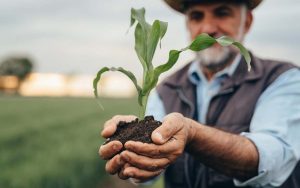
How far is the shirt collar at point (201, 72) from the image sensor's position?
3.35 metres

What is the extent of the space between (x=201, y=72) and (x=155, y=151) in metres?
1.55

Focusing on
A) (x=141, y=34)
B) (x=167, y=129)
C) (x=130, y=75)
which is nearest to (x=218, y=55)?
(x=141, y=34)

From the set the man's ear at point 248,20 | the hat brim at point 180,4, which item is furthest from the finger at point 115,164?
the man's ear at point 248,20

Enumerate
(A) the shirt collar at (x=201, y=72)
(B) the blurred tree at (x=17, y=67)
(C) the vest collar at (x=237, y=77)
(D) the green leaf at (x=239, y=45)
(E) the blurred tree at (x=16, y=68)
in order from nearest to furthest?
(D) the green leaf at (x=239, y=45) → (C) the vest collar at (x=237, y=77) → (A) the shirt collar at (x=201, y=72) → (E) the blurred tree at (x=16, y=68) → (B) the blurred tree at (x=17, y=67)

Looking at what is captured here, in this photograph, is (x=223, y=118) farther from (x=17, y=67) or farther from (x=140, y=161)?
(x=17, y=67)

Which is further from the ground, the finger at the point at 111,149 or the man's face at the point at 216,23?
the man's face at the point at 216,23

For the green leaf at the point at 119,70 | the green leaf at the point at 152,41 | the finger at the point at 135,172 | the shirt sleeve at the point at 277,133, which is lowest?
the shirt sleeve at the point at 277,133

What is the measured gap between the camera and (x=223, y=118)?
3.13m

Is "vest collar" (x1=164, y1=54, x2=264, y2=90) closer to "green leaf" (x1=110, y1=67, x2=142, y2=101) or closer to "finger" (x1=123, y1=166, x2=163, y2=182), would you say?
"green leaf" (x1=110, y1=67, x2=142, y2=101)

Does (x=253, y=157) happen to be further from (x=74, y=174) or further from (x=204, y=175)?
(x=74, y=174)

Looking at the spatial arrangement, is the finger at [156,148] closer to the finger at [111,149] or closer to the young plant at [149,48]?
the finger at [111,149]

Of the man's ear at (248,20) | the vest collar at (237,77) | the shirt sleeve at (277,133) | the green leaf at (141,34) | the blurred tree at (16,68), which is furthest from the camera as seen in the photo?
the blurred tree at (16,68)

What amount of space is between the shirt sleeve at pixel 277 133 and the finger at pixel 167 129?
2.29ft

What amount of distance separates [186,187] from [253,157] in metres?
0.67
